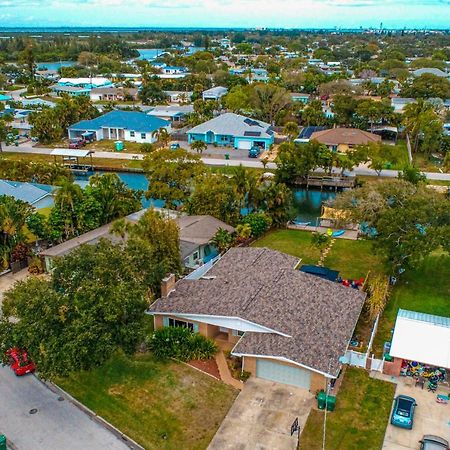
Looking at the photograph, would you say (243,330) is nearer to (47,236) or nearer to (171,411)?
(171,411)

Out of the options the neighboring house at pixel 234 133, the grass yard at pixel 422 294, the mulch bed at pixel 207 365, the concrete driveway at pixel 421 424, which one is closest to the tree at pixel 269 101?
the neighboring house at pixel 234 133

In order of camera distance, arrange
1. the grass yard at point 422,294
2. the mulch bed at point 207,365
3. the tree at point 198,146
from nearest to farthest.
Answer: the mulch bed at point 207,365
the grass yard at point 422,294
the tree at point 198,146

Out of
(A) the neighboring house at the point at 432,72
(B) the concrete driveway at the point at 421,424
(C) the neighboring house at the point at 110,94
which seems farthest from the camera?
(A) the neighboring house at the point at 432,72

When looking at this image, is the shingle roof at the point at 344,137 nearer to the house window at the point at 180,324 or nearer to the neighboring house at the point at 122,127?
the neighboring house at the point at 122,127

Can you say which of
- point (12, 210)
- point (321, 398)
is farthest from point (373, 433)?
point (12, 210)

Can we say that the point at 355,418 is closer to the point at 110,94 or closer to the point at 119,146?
the point at 119,146

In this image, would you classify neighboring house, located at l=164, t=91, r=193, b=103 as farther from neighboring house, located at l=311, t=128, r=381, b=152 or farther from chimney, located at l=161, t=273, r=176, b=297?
chimney, located at l=161, t=273, r=176, b=297
